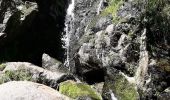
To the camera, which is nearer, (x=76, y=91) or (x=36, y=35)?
(x=76, y=91)

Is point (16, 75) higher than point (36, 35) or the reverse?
the reverse

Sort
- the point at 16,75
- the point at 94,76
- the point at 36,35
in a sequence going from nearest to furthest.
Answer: the point at 16,75, the point at 94,76, the point at 36,35

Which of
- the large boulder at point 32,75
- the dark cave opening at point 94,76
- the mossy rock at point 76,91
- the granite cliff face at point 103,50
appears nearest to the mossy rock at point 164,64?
the granite cliff face at point 103,50

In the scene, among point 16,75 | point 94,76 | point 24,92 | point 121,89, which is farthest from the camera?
point 94,76

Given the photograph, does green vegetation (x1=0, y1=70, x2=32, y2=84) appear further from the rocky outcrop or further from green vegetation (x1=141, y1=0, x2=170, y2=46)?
green vegetation (x1=141, y1=0, x2=170, y2=46)

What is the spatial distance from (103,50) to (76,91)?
72.6 inches

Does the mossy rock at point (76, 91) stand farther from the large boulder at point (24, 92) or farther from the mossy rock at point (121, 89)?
the large boulder at point (24, 92)

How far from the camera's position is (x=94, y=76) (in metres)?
13.5

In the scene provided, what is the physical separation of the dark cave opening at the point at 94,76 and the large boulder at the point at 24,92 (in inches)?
237

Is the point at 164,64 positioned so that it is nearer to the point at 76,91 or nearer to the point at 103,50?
the point at 103,50

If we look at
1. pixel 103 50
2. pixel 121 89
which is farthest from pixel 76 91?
pixel 103 50

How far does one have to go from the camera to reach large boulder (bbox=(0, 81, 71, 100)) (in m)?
6.76

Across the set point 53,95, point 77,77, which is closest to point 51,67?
point 77,77

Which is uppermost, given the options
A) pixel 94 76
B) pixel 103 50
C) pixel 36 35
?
pixel 36 35
